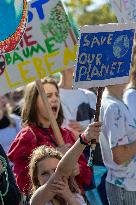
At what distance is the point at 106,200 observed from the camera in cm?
595

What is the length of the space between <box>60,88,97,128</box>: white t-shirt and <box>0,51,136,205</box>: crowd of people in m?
0.09

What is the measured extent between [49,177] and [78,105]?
2223mm

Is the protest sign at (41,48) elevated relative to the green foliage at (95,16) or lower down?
elevated

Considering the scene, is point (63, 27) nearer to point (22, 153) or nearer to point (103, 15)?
point (22, 153)

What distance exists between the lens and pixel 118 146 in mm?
5246

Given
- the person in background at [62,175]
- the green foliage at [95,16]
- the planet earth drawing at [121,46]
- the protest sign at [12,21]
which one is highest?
the protest sign at [12,21]

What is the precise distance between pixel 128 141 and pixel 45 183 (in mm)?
1083

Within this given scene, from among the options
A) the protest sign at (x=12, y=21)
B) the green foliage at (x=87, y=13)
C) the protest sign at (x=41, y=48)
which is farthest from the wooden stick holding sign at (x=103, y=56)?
the green foliage at (x=87, y=13)

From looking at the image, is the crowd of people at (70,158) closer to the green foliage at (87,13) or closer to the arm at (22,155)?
the arm at (22,155)

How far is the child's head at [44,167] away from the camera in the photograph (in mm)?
4465

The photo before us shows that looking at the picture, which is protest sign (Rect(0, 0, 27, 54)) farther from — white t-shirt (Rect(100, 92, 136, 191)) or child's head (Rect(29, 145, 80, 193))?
child's head (Rect(29, 145, 80, 193))

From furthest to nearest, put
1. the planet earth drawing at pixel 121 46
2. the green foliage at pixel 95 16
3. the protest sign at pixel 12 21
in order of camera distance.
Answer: the green foliage at pixel 95 16
the protest sign at pixel 12 21
the planet earth drawing at pixel 121 46

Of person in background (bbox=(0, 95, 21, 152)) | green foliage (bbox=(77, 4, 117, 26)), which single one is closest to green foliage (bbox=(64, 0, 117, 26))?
green foliage (bbox=(77, 4, 117, 26))

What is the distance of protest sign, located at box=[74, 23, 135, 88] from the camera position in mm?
4309
